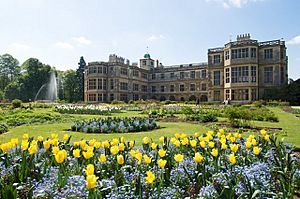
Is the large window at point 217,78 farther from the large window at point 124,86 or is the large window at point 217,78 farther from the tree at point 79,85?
the tree at point 79,85

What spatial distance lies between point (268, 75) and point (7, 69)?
2380 inches

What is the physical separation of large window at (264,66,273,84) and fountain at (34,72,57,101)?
43491 mm

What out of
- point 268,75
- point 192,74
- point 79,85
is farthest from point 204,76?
point 79,85

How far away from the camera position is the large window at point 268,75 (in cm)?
3559

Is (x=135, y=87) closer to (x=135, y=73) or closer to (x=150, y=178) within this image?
(x=135, y=73)

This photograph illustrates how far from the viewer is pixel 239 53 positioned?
35.5 meters

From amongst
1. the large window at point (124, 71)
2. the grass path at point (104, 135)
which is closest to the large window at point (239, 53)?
the large window at point (124, 71)

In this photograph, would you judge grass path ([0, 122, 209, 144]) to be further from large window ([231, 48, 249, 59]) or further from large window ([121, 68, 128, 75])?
large window ([121, 68, 128, 75])

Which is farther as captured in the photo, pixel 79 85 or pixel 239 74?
pixel 79 85

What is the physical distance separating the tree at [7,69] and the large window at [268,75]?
186 ft

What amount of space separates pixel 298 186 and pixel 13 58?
71551mm

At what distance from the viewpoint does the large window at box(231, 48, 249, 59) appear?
3519 centimetres

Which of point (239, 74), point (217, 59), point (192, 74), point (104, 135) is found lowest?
point (104, 135)

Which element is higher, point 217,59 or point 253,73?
point 217,59
